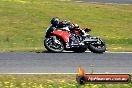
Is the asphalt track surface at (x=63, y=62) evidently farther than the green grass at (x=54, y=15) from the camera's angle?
No

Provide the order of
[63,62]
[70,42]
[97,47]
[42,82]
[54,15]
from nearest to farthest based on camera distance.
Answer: [42,82], [63,62], [97,47], [70,42], [54,15]

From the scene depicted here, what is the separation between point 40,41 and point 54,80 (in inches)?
493

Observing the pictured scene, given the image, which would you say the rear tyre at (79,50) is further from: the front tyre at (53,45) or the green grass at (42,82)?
the green grass at (42,82)

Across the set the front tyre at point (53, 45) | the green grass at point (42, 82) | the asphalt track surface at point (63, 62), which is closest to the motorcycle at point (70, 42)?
the front tyre at point (53, 45)

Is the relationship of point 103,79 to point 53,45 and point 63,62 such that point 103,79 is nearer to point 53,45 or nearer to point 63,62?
point 63,62

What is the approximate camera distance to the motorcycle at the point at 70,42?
64.6ft

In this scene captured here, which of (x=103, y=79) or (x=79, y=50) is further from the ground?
(x=103, y=79)

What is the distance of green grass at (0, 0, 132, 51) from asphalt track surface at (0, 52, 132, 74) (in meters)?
5.20

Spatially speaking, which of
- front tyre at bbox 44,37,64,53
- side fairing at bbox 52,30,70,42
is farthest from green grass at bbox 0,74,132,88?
side fairing at bbox 52,30,70,42

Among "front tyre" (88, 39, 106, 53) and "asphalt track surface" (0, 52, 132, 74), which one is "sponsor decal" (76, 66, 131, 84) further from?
"front tyre" (88, 39, 106, 53)

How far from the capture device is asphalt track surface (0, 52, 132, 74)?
15055 mm

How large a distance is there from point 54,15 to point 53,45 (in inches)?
572

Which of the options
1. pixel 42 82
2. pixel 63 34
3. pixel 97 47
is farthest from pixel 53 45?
pixel 42 82

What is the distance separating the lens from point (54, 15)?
112 feet
